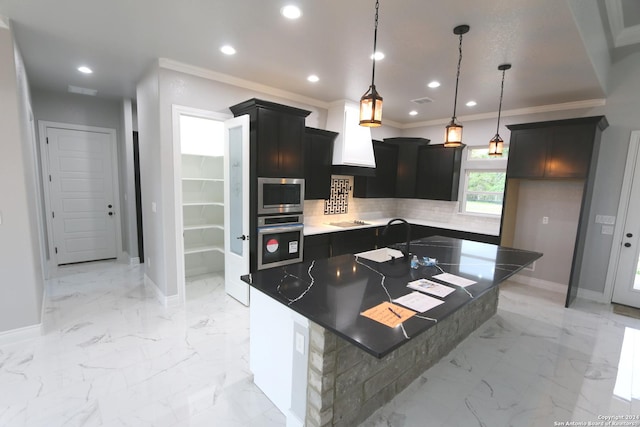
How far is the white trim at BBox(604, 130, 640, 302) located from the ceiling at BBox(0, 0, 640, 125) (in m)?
0.76

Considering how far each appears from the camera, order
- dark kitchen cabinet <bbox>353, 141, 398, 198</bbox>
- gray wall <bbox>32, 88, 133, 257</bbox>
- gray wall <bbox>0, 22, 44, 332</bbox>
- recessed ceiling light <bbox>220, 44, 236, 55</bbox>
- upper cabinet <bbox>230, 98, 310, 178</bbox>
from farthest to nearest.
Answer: dark kitchen cabinet <bbox>353, 141, 398, 198</bbox>
gray wall <bbox>32, 88, 133, 257</bbox>
upper cabinet <bbox>230, 98, 310, 178</bbox>
recessed ceiling light <bbox>220, 44, 236, 55</bbox>
gray wall <bbox>0, 22, 44, 332</bbox>

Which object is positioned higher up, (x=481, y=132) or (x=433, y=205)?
(x=481, y=132)

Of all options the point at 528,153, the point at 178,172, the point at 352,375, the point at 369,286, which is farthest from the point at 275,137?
the point at 528,153

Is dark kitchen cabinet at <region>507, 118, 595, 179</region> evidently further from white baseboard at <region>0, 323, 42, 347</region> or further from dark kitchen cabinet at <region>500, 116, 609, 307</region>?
white baseboard at <region>0, 323, 42, 347</region>

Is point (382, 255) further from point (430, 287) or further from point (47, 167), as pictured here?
point (47, 167)

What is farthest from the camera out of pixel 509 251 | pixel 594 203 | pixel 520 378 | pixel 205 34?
pixel 594 203

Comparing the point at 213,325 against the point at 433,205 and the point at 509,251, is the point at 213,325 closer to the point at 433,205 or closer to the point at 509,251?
the point at 509,251

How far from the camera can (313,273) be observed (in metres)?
2.15

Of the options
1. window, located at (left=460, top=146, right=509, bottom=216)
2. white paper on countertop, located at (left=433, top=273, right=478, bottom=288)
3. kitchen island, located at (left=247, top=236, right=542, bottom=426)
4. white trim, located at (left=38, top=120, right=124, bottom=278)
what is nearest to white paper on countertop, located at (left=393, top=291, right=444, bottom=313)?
kitchen island, located at (left=247, top=236, right=542, bottom=426)

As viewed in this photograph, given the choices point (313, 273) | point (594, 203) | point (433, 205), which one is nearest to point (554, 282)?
point (594, 203)

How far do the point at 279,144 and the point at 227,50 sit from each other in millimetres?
1090

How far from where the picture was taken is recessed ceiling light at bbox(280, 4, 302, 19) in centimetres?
212

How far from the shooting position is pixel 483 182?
5.13 m

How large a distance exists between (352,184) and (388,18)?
3387mm
